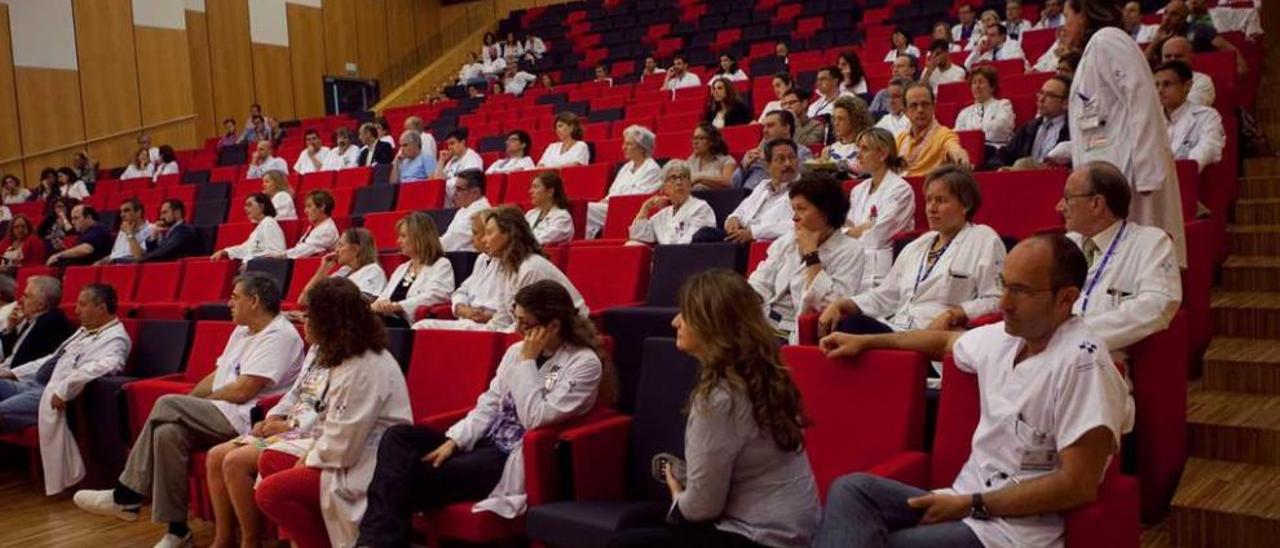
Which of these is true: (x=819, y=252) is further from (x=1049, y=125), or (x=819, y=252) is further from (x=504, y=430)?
(x=1049, y=125)

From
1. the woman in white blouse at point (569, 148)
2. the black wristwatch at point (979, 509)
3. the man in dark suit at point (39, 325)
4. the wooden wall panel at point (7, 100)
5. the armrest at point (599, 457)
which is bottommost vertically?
A: the armrest at point (599, 457)

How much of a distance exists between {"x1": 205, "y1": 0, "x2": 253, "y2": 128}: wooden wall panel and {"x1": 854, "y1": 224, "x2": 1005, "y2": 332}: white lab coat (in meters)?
10.4

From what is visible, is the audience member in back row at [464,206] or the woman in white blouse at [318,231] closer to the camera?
the audience member in back row at [464,206]

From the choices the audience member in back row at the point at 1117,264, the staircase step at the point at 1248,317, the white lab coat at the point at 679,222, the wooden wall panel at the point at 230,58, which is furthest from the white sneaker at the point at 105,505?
the wooden wall panel at the point at 230,58

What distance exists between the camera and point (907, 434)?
1.90m

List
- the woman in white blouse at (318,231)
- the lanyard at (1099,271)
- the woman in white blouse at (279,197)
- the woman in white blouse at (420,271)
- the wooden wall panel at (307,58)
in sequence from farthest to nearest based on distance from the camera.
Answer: the wooden wall panel at (307,58)
the woman in white blouse at (279,197)
the woman in white blouse at (318,231)
the woman in white blouse at (420,271)
the lanyard at (1099,271)

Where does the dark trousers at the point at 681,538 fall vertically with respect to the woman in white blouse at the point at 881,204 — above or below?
below

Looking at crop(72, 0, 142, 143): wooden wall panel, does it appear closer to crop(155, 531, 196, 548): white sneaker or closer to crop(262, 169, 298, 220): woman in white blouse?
crop(262, 169, 298, 220): woman in white blouse

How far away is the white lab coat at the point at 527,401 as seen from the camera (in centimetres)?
227

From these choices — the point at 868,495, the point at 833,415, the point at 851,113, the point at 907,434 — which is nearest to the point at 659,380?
the point at 833,415

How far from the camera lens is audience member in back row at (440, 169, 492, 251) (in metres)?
4.54

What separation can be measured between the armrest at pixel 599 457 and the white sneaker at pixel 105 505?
1.74m

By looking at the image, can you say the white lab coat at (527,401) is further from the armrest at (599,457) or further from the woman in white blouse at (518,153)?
the woman in white blouse at (518,153)

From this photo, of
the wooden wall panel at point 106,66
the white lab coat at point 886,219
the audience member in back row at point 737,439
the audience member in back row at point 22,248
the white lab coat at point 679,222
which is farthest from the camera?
the wooden wall panel at point 106,66
